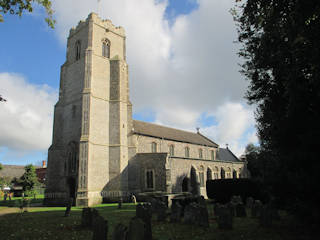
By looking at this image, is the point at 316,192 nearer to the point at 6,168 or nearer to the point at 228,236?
the point at 228,236

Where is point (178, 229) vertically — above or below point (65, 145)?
below

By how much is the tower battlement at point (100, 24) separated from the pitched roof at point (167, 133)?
38.5 ft

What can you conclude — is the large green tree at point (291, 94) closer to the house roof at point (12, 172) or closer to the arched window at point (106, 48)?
the arched window at point (106, 48)

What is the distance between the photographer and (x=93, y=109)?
23922 millimetres

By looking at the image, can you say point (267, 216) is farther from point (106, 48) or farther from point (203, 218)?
point (106, 48)

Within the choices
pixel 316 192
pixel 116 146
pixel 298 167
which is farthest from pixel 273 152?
pixel 116 146

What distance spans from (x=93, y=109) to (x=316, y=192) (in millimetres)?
21234

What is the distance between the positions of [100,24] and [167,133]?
53.0 feet

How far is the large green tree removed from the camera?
577 centimetres

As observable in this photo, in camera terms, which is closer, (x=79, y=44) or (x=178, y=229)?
(x=178, y=229)

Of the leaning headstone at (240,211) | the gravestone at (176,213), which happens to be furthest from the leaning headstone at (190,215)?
the leaning headstone at (240,211)

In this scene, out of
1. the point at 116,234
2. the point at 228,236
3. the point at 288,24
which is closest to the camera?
the point at 116,234

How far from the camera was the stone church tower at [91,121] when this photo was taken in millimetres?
22469

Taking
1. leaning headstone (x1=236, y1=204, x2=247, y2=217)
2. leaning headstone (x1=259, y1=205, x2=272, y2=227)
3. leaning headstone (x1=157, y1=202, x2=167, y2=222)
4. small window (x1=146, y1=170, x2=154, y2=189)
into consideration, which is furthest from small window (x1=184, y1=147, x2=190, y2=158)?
leaning headstone (x1=259, y1=205, x2=272, y2=227)
